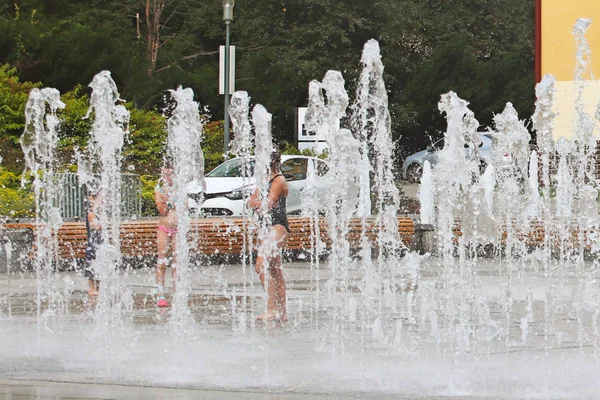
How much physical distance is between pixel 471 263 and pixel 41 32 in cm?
1834

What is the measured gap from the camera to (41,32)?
109ft

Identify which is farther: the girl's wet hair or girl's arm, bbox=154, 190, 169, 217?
girl's arm, bbox=154, 190, 169, 217

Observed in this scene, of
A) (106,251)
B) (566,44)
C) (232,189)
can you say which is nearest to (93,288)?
(106,251)

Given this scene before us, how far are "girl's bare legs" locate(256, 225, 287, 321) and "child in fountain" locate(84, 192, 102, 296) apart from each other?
2.74 m

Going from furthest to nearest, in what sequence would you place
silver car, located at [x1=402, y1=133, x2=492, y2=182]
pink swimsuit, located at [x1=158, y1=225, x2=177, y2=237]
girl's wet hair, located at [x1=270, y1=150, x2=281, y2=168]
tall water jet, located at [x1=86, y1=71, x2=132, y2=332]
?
silver car, located at [x1=402, y1=133, x2=492, y2=182], pink swimsuit, located at [x1=158, y1=225, x2=177, y2=237], tall water jet, located at [x1=86, y1=71, x2=132, y2=332], girl's wet hair, located at [x1=270, y1=150, x2=281, y2=168]

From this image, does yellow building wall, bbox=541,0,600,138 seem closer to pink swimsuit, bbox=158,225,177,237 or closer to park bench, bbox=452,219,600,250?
park bench, bbox=452,219,600,250

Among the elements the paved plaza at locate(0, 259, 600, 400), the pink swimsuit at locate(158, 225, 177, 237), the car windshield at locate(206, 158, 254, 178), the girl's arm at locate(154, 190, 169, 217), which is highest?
the car windshield at locate(206, 158, 254, 178)

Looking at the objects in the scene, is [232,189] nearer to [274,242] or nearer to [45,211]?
[45,211]

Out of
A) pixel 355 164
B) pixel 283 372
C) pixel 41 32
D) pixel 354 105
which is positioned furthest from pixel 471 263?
pixel 354 105

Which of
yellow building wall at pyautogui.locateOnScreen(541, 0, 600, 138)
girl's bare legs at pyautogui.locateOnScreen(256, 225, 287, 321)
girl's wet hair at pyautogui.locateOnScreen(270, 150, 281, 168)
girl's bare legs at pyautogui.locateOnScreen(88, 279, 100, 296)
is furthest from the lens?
yellow building wall at pyautogui.locateOnScreen(541, 0, 600, 138)

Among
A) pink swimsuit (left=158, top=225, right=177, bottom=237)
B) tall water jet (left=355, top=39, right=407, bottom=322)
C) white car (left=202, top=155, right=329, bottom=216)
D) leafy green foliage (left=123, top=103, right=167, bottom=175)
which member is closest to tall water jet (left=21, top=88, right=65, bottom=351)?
Answer: pink swimsuit (left=158, top=225, right=177, bottom=237)

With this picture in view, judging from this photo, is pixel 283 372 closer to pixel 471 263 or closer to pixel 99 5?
pixel 471 263

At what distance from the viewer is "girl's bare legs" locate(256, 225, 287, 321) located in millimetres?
10633

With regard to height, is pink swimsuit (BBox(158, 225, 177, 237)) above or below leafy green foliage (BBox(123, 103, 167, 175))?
below
